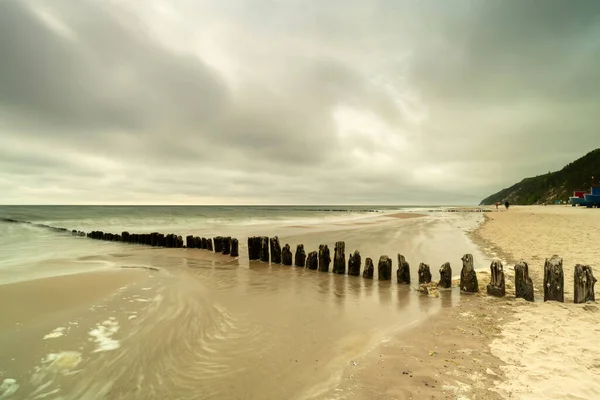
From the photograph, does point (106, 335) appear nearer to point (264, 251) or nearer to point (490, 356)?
point (490, 356)

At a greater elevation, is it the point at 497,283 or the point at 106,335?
the point at 497,283

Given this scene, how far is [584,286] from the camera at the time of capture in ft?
23.2

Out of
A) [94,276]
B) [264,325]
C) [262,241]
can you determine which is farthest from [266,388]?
[262,241]

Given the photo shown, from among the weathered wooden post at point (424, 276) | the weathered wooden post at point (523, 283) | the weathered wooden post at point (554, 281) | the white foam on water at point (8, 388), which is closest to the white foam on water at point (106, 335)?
the white foam on water at point (8, 388)

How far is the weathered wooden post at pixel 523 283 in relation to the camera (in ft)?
24.5

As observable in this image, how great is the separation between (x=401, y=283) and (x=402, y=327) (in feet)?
12.0

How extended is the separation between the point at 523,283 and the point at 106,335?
958 cm

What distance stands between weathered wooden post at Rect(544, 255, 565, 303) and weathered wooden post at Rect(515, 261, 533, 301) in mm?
369

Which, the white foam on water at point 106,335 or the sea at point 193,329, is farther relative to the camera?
the white foam on water at point 106,335

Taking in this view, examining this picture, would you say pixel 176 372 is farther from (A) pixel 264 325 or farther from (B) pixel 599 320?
(B) pixel 599 320

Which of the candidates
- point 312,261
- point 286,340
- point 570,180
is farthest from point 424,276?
point 570,180

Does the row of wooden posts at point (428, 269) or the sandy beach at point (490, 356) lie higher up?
the row of wooden posts at point (428, 269)

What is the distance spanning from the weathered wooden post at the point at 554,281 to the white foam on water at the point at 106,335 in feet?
31.6

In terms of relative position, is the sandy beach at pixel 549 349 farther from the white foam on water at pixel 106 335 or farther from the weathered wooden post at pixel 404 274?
the white foam on water at pixel 106 335
